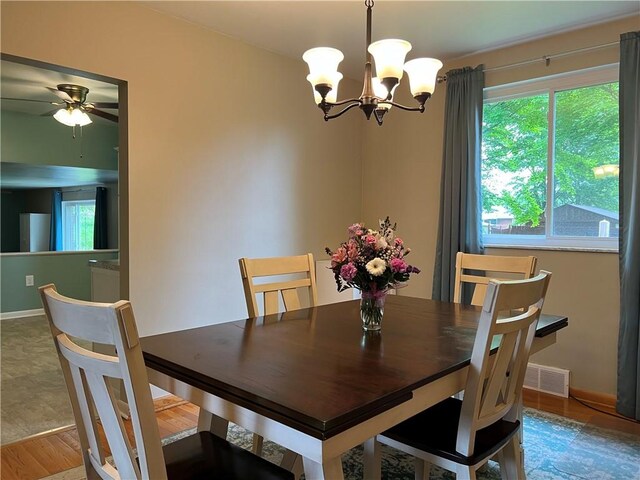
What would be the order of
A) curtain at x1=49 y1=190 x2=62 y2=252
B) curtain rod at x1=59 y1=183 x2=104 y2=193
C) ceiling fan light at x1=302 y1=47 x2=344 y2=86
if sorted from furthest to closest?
1. curtain at x1=49 y1=190 x2=62 y2=252
2. curtain rod at x1=59 y1=183 x2=104 y2=193
3. ceiling fan light at x1=302 y1=47 x2=344 y2=86

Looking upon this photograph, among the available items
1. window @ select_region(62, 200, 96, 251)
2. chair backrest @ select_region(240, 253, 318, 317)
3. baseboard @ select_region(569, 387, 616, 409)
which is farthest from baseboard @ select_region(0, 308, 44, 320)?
baseboard @ select_region(569, 387, 616, 409)

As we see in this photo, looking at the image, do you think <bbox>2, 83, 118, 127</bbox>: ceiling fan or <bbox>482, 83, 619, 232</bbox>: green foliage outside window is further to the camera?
<bbox>2, 83, 118, 127</bbox>: ceiling fan

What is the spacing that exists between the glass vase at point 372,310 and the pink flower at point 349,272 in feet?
0.41

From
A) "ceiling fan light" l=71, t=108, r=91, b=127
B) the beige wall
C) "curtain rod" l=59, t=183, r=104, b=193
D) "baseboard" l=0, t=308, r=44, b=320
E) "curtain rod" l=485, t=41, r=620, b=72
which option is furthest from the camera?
"curtain rod" l=59, t=183, r=104, b=193

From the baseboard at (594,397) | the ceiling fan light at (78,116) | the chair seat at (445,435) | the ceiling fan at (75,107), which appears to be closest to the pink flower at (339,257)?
the chair seat at (445,435)

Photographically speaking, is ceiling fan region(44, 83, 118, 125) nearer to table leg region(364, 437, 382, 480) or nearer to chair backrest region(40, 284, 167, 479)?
chair backrest region(40, 284, 167, 479)

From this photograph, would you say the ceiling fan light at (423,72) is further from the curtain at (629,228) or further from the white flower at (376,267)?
the curtain at (629,228)

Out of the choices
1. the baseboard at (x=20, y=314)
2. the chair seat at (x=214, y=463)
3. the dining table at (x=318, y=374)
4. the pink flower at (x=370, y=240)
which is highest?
the pink flower at (x=370, y=240)

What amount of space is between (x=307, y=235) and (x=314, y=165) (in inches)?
24.7

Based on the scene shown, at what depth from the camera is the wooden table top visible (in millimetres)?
1023

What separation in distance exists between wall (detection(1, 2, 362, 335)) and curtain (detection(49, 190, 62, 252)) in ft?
20.9

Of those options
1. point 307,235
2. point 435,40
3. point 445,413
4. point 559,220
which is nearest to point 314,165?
point 307,235

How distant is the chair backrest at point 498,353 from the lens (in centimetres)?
129

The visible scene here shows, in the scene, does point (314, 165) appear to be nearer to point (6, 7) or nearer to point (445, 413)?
point (6, 7)
